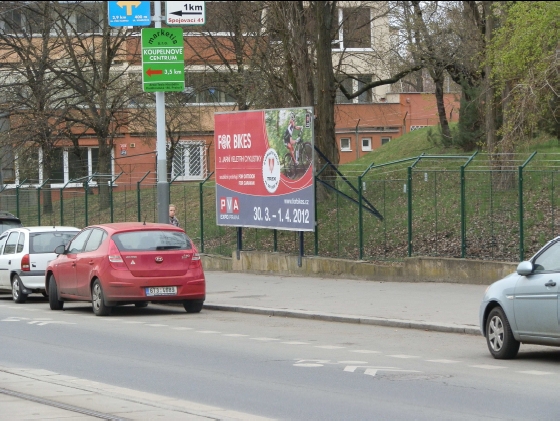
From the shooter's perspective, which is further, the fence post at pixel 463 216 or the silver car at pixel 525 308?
the fence post at pixel 463 216

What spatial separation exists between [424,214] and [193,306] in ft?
21.7

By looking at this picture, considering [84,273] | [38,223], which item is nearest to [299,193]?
[84,273]

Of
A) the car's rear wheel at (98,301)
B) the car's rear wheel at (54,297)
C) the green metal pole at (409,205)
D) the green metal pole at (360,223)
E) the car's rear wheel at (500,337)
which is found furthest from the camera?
the green metal pole at (360,223)

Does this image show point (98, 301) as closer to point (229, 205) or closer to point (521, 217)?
point (521, 217)

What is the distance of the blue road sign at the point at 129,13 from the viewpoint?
75.5 feet

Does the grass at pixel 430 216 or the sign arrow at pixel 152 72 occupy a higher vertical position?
Result: the sign arrow at pixel 152 72

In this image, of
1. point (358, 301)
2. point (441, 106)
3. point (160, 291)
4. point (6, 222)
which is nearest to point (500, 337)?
point (358, 301)

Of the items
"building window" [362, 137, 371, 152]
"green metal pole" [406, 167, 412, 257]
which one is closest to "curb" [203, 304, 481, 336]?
"green metal pole" [406, 167, 412, 257]

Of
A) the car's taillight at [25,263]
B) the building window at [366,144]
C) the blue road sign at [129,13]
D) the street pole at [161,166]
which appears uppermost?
the blue road sign at [129,13]

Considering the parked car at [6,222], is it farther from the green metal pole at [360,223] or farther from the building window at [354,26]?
the building window at [354,26]

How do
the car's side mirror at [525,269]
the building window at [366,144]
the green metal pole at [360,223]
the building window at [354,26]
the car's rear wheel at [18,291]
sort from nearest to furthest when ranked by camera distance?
the car's side mirror at [525,269], the car's rear wheel at [18,291], the green metal pole at [360,223], the building window at [354,26], the building window at [366,144]

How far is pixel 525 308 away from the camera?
11.6 m

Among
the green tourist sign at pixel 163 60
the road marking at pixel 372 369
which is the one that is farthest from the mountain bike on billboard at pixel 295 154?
the road marking at pixel 372 369

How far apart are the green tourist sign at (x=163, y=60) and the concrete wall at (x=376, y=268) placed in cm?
547
